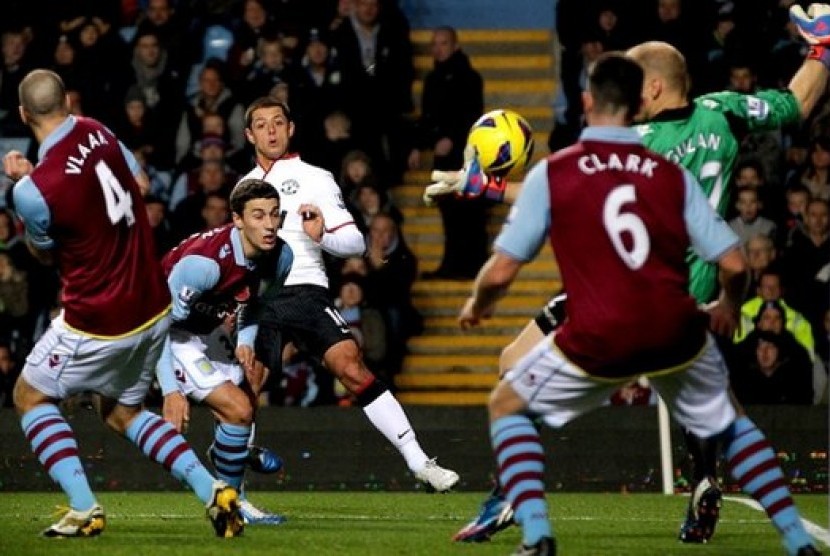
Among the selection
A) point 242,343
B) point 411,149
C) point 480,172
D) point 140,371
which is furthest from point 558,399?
point 411,149

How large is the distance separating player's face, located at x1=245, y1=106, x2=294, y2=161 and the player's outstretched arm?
3.01 m

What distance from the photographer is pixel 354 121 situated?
1727 centimetres

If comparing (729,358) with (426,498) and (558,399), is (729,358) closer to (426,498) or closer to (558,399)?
(426,498)

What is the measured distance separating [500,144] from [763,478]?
204cm

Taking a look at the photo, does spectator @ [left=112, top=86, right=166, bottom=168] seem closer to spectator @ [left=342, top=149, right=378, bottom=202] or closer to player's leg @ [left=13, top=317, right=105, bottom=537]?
spectator @ [left=342, top=149, right=378, bottom=202]

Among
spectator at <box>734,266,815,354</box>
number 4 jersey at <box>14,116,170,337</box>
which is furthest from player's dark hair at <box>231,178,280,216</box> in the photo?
spectator at <box>734,266,815,354</box>

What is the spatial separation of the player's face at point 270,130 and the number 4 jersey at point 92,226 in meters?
2.21

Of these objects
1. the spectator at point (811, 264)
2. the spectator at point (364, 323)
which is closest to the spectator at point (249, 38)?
the spectator at point (364, 323)

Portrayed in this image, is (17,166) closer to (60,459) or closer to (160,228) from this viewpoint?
(60,459)

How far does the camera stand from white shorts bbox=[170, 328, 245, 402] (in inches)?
401

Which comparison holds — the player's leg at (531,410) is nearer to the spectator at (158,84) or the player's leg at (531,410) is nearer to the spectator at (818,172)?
the spectator at (818,172)

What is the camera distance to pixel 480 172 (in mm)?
8633

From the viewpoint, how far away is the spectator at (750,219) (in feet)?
52.4

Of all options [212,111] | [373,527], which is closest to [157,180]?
[212,111]
